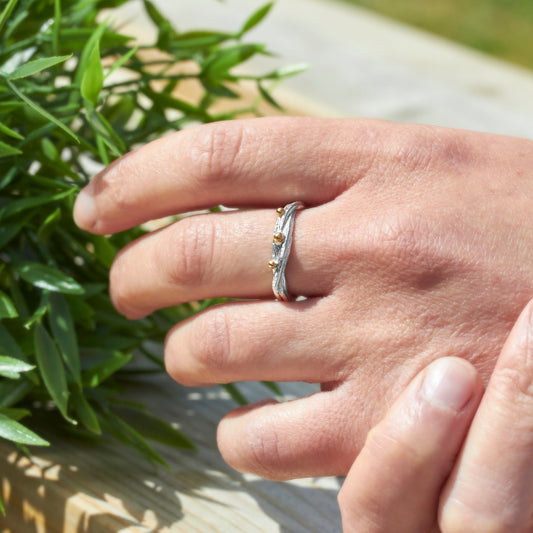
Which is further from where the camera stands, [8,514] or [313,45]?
→ [313,45]

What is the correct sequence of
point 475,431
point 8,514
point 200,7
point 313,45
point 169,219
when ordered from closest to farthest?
point 475,431 → point 8,514 → point 169,219 → point 313,45 → point 200,7

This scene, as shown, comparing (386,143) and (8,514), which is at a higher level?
(386,143)

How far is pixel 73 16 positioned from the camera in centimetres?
63

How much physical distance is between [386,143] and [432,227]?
8 cm

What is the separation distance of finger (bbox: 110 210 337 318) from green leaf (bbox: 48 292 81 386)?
0.06m

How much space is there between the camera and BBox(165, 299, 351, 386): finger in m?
0.52

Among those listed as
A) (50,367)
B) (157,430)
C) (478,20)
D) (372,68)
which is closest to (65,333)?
(50,367)

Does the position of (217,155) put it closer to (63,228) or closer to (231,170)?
(231,170)

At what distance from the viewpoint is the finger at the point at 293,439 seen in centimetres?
52

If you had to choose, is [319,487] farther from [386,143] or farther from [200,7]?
[200,7]

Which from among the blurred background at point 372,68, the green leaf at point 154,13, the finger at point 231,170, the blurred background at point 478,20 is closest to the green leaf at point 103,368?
the finger at point 231,170

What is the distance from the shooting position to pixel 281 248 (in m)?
0.52

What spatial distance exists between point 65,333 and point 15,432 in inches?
3.5

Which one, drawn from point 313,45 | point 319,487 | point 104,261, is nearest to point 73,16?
point 104,261
